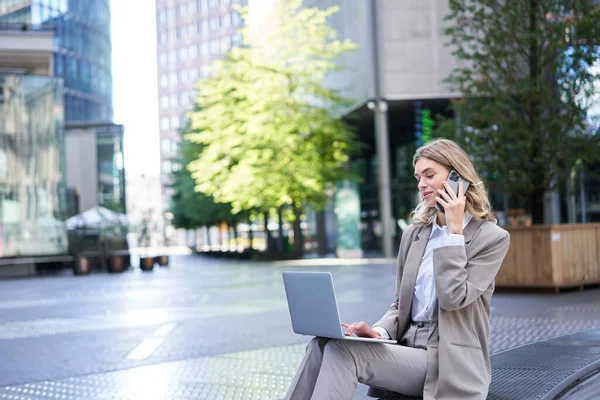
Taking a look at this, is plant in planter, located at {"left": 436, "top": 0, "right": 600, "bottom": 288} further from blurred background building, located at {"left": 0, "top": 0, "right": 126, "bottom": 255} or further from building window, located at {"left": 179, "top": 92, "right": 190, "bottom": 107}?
building window, located at {"left": 179, "top": 92, "right": 190, "bottom": 107}

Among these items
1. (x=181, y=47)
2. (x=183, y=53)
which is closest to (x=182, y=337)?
(x=183, y=53)

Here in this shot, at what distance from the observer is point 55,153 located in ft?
111

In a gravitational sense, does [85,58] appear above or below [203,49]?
below

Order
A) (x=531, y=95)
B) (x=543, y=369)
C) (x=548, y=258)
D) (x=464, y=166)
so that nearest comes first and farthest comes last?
(x=464, y=166), (x=543, y=369), (x=548, y=258), (x=531, y=95)

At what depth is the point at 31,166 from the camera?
109 ft

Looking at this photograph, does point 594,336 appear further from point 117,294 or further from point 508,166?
point 117,294

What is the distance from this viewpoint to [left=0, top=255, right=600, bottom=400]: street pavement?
22.2ft

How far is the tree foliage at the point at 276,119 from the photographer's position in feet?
106

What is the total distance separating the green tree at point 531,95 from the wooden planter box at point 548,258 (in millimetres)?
864

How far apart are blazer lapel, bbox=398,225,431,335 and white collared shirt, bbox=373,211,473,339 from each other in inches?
1.1

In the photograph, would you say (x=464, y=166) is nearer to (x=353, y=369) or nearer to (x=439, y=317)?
(x=439, y=317)

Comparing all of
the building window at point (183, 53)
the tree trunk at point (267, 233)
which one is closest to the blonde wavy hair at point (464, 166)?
the tree trunk at point (267, 233)

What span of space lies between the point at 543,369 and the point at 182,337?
6245mm

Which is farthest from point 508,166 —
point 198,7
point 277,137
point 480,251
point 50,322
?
point 198,7
